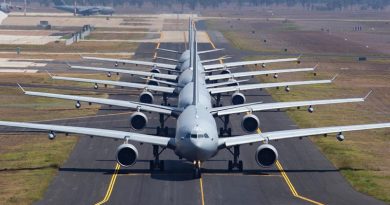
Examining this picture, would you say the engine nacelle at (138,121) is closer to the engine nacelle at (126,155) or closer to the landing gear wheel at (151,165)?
the landing gear wheel at (151,165)

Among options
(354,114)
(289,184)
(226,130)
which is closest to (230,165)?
(289,184)

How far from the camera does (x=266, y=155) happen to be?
58.4 m

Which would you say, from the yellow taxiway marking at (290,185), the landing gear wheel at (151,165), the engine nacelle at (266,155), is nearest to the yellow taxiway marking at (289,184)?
the yellow taxiway marking at (290,185)

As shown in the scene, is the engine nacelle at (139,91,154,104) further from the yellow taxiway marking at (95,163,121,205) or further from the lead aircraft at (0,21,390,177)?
the yellow taxiway marking at (95,163,121,205)

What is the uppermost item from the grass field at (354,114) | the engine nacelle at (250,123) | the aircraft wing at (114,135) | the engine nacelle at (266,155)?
the aircraft wing at (114,135)

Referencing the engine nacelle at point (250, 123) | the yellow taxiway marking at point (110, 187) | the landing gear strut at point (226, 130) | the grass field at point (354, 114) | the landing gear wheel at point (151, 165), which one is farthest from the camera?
the landing gear strut at point (226, 130)

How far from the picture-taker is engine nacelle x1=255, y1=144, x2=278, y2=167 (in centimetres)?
5825

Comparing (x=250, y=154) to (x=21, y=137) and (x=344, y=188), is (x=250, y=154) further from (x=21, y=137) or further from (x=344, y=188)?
(x=21, y=137)

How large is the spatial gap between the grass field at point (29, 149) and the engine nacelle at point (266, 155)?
15307 mm

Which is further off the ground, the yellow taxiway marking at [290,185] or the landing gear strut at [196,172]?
the landing gear strut at [196,172]

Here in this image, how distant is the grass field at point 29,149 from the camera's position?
57.8 m

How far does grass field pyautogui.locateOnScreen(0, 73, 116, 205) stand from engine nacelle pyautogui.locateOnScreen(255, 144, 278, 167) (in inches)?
603

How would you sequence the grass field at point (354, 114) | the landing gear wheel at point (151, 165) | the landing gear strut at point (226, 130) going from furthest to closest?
the landing gear strut at point (226, 130), the grass field at point (354, 114), the landing gear wheel at point (151, 165)

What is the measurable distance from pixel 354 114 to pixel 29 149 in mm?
41178
